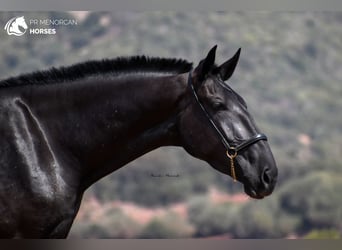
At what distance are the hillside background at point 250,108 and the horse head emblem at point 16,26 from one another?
85 mm

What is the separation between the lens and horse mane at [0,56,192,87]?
9.29 ft

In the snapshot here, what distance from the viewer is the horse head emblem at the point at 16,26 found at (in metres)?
4.37

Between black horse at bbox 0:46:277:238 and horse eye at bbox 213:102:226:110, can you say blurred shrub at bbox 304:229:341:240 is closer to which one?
black horse at bbox 0:46:277:238

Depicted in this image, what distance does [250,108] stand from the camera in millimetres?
5020

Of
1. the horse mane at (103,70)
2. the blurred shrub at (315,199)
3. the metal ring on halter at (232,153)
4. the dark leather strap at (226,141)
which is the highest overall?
the horse mane at (103,70)

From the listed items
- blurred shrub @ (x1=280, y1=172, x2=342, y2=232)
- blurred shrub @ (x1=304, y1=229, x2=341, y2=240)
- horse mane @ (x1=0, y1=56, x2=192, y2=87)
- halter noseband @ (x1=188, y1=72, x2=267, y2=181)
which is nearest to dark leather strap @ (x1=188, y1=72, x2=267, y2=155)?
halter noseband @ (x1=188, y1=72, x2=267, y2=181)

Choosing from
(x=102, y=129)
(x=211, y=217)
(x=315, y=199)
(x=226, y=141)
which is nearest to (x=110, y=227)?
(x=211, y=217)

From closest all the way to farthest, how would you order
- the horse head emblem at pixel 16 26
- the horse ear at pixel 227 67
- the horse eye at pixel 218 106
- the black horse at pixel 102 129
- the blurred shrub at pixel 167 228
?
the black horse at pixel 102 129 → the horse eye at pixel 218 106 → the horse ear at pixel 227 67 → the horse head emblem at pixel 16 26 → the blurred shrub at pixel 167 228

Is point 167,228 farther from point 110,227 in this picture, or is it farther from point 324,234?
point 324,234

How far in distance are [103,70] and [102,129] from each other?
0.33m

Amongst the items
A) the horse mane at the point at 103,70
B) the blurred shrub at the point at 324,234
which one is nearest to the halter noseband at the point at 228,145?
the horse mane at the point at 103,70

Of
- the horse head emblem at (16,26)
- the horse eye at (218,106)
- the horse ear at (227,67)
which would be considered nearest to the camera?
the horse eye at (218,106)

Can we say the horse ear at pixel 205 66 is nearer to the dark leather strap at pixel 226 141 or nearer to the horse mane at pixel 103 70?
the dark leather strap at pixel 226 141

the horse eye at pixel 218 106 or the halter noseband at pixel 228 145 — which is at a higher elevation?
the horse eye at pixel 218 106
